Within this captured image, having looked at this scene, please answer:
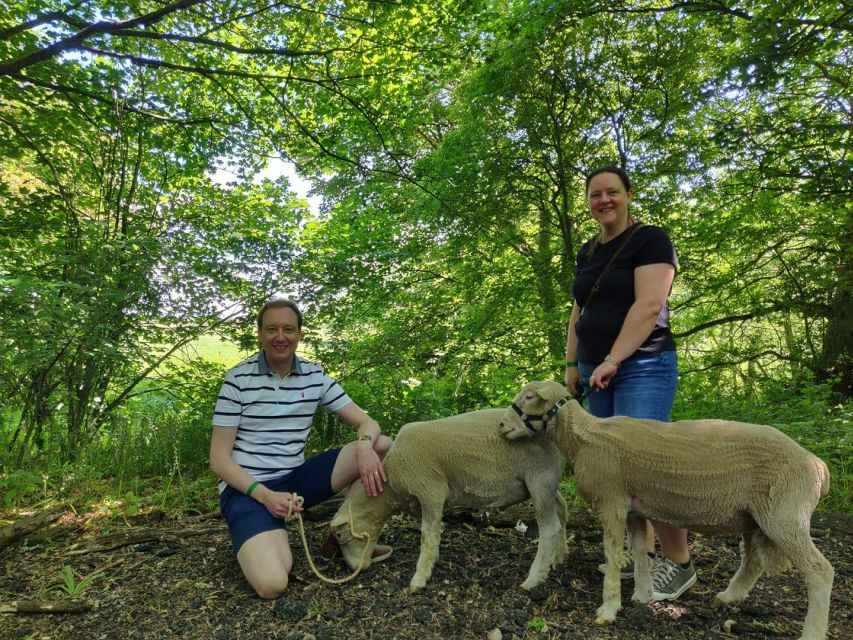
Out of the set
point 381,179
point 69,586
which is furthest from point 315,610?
point 381,179

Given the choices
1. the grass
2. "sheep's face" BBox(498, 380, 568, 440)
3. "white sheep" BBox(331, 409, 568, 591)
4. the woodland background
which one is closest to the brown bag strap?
"sheep's face" BBox(498, 380, 568, 440)

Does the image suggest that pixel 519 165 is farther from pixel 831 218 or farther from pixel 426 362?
pixel 831 218

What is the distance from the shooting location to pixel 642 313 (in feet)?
8.59

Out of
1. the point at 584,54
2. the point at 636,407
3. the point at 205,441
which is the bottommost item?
the point at 205,441

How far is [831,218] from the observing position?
6887 millimetres

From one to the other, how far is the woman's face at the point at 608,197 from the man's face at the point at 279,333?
81.7 inches

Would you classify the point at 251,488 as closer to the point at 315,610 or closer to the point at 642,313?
the point at 315,610

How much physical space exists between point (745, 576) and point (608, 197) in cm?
215

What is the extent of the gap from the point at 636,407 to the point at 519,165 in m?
5.35

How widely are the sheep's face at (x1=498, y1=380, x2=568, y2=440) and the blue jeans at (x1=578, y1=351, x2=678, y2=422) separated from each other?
1.06ft

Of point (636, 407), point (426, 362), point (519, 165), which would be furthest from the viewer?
point (426, 362)

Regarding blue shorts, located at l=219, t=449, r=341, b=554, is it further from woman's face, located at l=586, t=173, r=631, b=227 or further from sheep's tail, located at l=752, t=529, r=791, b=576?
sheep's tail, located at l=752, t=529, r=791, b=576

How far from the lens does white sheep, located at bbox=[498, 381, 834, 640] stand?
7.30 feet

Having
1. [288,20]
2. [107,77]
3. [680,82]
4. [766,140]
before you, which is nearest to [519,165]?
[680,82]
